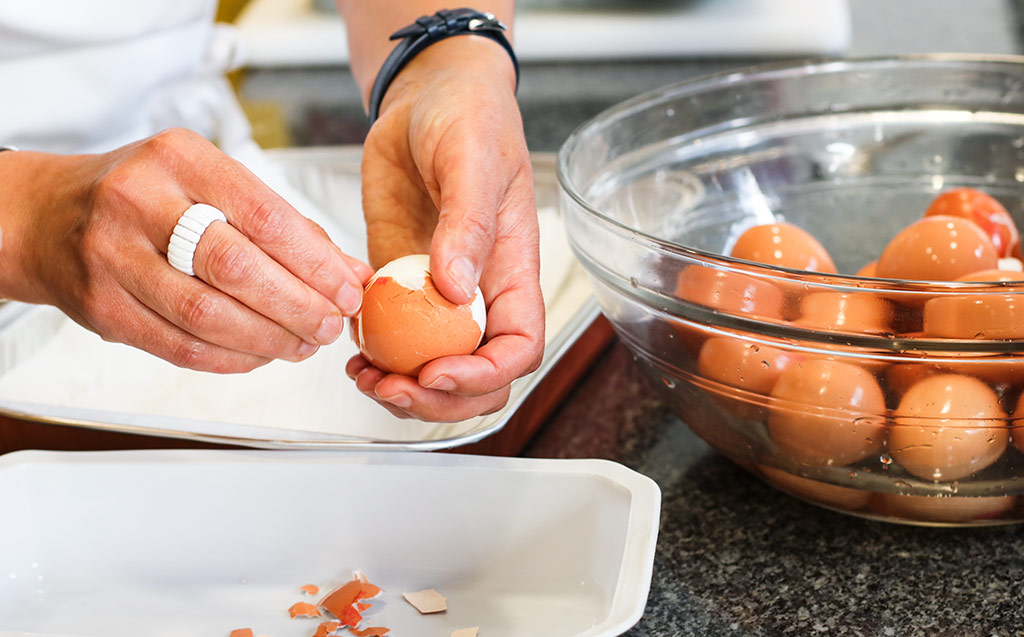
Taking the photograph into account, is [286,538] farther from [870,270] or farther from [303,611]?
[870,270]

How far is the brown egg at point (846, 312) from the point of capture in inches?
24.7

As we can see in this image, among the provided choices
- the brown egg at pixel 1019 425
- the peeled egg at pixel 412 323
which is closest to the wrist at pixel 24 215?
the peeled egg at pixel 412 323

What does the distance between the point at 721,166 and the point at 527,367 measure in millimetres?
440

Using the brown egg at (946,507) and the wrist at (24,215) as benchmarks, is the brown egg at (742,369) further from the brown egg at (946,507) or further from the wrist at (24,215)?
the wrist at (24,215)

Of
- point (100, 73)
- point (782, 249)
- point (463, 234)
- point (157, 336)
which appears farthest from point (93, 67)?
point (782, 249)

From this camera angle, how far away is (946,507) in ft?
2.35

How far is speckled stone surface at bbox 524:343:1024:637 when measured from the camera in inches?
27.0

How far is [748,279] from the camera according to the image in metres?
0.66

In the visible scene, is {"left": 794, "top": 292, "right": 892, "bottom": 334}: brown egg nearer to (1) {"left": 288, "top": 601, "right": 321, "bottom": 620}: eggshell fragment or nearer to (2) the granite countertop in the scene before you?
(2) the granite countertop

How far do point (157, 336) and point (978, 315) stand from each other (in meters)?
0.57

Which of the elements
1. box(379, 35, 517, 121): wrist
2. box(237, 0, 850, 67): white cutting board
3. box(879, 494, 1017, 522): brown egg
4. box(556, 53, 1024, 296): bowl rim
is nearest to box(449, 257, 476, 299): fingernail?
box(556, 53, 1024, 296): bowl rim

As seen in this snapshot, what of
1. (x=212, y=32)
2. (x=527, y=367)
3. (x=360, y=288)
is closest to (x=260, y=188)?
(x=360, y=288)

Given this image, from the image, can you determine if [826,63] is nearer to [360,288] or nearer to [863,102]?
[863,102]

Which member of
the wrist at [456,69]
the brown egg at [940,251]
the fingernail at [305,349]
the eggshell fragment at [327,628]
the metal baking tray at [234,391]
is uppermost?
the wrist at [456,69]
